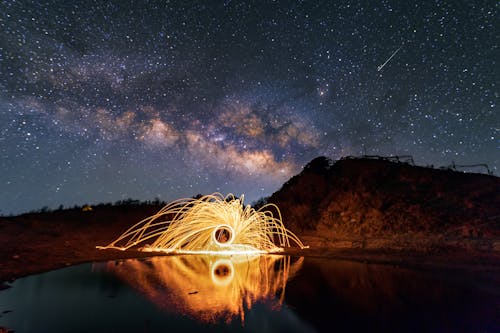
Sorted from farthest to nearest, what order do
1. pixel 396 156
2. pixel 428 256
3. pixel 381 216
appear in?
1. pixel 396 156
2. pixel 381 216
3. pixel 428 256

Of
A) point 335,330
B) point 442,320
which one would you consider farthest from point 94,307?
point 442,320

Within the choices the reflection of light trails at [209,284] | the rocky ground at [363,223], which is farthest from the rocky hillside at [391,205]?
the reflection of light trails at [209,284]

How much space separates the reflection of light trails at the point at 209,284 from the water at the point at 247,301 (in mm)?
24

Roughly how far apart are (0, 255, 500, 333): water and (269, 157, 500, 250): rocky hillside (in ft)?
25.9

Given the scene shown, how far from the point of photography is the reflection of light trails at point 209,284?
5.32 metres

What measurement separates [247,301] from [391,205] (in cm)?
1634

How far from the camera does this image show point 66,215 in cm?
2480

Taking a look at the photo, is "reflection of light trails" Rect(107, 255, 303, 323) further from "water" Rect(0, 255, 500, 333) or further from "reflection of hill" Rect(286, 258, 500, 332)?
"reflection of hill" Rect(286, 258, 500, 332)

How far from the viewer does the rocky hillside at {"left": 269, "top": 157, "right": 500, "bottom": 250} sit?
14750mm

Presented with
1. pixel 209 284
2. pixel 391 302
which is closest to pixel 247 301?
pixel 209 284

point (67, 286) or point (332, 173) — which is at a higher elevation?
point (332, 173)

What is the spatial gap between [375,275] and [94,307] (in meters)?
7.51

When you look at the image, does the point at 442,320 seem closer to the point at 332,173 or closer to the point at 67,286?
the point at 67,286

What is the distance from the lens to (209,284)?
23.0ft
